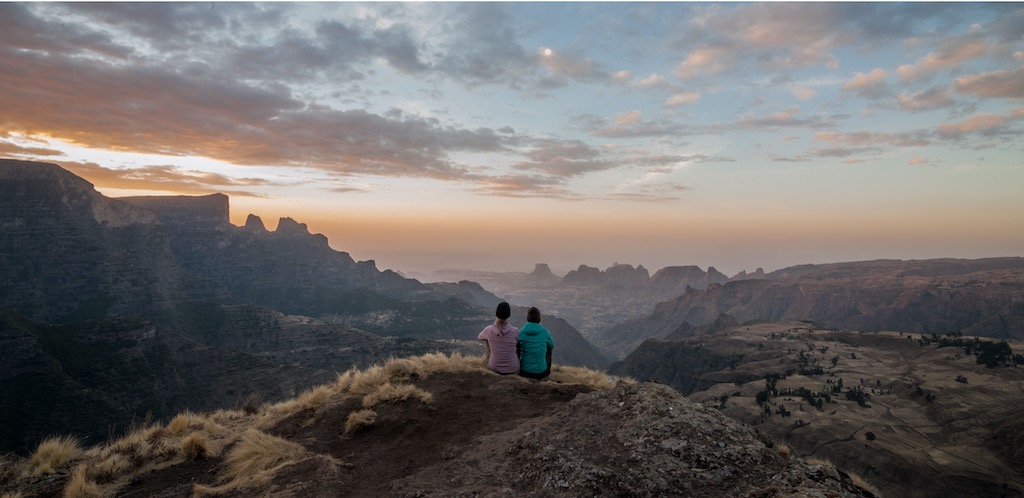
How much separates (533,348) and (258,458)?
315 inches

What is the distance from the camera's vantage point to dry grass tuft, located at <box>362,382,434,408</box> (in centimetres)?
1255

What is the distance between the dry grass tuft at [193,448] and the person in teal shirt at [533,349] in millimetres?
8750

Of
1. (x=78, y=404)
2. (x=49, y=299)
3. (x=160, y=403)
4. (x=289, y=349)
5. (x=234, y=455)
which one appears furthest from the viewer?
(x=49, y=299)

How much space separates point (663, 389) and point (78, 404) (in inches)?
3957

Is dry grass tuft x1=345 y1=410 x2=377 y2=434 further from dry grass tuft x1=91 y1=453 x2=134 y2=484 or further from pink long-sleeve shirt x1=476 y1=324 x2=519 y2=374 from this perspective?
dry grass tuft x1=91 y1=453 x2=134 y2=484

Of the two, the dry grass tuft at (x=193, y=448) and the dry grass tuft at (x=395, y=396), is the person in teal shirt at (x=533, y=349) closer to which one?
the dry grass tuft at (x=395, y=396)

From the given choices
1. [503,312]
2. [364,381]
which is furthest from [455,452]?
[364,381]

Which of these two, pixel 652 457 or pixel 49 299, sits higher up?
pixel 652 457

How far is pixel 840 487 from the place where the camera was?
6.91 meters

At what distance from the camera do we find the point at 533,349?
14797 mm

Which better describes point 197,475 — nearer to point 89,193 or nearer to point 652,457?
point 652,457

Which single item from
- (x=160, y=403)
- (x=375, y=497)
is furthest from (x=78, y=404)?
(x=375, y=497)

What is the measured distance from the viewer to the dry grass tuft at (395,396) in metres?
12.5

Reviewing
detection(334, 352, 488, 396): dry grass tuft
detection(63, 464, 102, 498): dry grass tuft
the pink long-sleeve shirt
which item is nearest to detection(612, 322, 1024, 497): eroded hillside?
the pink long-sleeve shirt
